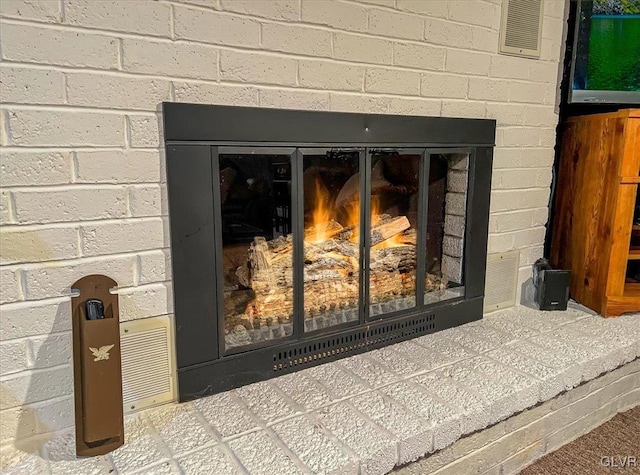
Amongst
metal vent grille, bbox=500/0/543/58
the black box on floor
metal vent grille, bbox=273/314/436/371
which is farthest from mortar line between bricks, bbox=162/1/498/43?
the black box on floor

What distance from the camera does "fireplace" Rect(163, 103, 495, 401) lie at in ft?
4.39

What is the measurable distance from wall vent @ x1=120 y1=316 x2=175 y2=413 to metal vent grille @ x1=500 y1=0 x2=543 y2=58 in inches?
61.8

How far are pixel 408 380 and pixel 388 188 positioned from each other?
0.65 m

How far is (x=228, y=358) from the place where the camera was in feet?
4.73

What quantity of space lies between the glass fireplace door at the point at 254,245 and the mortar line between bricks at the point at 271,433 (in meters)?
0.15

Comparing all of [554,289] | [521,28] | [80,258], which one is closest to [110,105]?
[80,258]

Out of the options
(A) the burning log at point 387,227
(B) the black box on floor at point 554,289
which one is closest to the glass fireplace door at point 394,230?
(A) the burning log at point 387,227

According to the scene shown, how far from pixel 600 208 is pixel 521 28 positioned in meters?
0.78

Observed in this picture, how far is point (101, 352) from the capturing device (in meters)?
1.15

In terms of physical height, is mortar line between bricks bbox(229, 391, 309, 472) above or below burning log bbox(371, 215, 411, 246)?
below

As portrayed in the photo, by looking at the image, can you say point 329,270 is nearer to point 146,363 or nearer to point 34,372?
point 146,363

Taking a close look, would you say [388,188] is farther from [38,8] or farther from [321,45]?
[38,8]

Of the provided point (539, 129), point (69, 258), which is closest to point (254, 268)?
point (69, 258)

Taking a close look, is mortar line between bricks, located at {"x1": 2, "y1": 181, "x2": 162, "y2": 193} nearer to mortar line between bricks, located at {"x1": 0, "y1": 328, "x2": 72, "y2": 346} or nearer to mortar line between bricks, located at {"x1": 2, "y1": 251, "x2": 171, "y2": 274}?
mortar line between bricks, located at {"x1": 2, "y1": 251, "x2": 171, "y2": 274}
